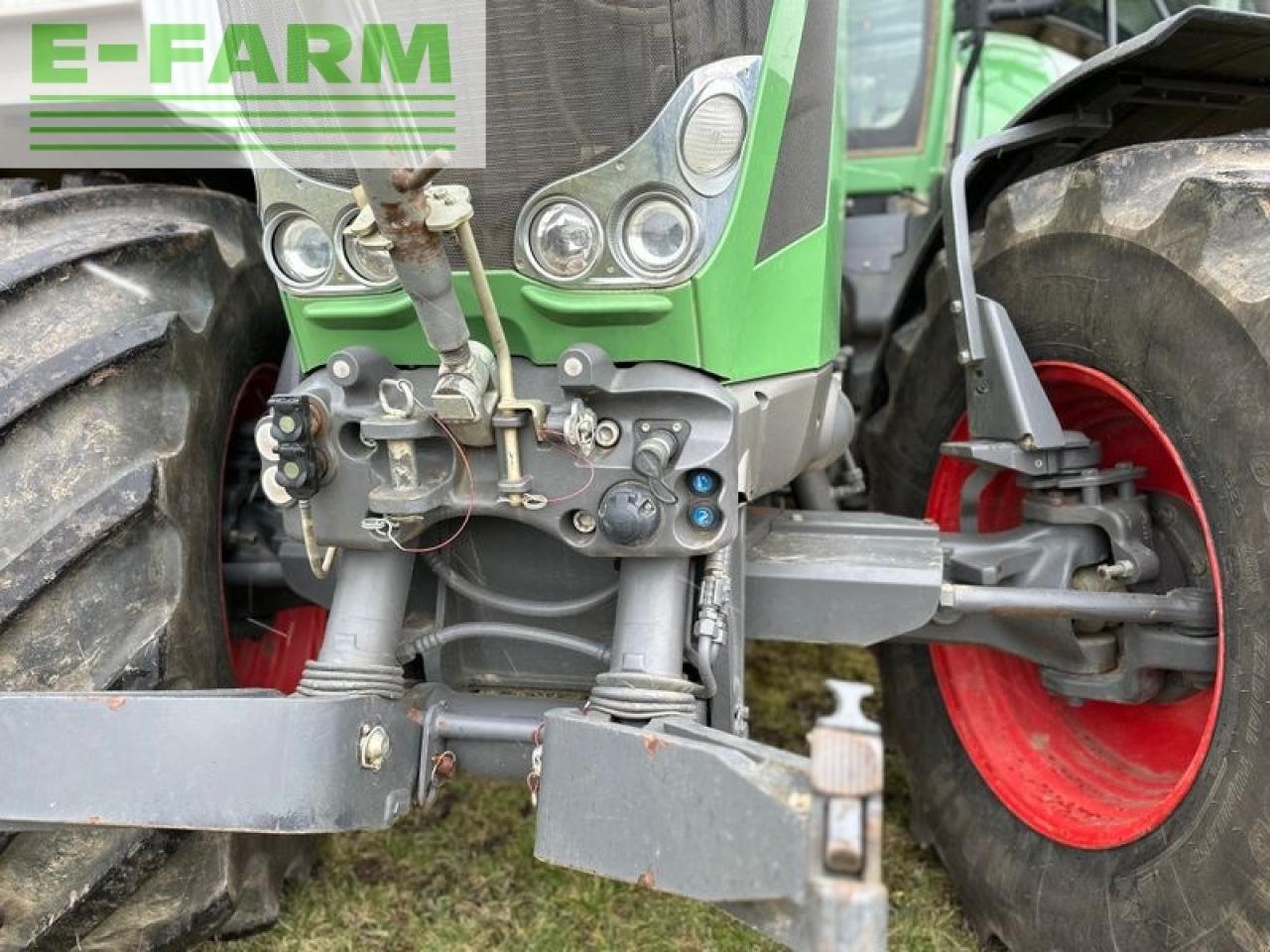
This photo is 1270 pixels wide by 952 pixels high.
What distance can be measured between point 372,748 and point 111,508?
55 centimetres

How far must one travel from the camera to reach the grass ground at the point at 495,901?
219 cm

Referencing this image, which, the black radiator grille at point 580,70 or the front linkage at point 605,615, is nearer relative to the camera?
the front linkage at point 605,615

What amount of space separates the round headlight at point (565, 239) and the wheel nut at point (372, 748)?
2.32 ft

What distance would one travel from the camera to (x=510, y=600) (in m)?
1.88

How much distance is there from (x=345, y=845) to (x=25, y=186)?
1531 millimetres

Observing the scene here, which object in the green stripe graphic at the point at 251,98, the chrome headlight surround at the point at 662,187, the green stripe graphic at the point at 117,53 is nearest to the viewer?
the green stripe graphic at the point at 251,98

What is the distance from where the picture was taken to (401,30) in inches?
57.7

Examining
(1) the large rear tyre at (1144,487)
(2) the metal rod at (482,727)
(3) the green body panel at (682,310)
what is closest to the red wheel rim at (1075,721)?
(1) the large rear tyre at (1144,487)

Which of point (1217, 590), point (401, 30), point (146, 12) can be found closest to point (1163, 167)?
point (1217, 590)

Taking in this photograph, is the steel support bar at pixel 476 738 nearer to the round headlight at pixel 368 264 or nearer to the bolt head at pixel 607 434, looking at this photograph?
the bolt head at pixel 607 434

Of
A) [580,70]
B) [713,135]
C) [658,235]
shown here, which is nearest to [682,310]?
[658,235]

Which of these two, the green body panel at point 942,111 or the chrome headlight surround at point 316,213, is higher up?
the green body panel at point 942,111

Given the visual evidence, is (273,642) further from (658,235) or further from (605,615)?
(658,235)

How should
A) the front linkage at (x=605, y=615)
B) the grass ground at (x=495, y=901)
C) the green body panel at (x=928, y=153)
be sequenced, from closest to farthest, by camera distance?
1. the front linkage at (x=605, y=615)
2. the grass ground at (x=495, y=901)
3. the green body panel at (x=928, y=153)
